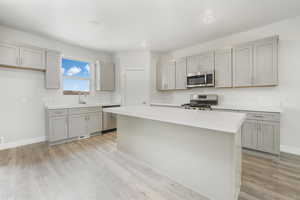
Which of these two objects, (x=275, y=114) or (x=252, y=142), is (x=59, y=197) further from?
(x=275, y=114)

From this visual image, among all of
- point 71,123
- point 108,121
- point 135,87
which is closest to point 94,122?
point 108,121

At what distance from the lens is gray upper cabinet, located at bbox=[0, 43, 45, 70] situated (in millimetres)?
2777

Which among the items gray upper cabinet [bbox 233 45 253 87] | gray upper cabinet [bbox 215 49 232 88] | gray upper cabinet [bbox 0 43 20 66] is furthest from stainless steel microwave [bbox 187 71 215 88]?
gray upper cabinet [bbox 0 43 20 66]

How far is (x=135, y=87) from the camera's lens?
4.60 meters

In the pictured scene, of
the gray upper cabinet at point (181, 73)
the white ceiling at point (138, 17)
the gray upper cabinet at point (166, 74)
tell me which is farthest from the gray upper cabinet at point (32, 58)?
the gray upper cabinet at point (181, 73)

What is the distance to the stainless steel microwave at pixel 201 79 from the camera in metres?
3.50

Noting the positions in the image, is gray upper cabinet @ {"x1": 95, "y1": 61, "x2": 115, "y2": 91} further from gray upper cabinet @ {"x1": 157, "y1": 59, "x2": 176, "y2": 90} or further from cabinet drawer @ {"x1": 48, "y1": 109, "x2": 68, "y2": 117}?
gray upper cabinet @ {"x1": 157, "y1": 59, "x2": 176, "y2": 90}

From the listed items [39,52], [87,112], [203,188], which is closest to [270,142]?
[203,188]

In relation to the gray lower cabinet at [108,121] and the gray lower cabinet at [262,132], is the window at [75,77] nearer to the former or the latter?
the gray lower cabinet at [108,121]

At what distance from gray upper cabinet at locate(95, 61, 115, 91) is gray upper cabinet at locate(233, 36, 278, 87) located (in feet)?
12.1

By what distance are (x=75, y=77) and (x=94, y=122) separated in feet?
5.11

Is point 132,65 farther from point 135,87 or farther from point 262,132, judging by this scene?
point 262,132

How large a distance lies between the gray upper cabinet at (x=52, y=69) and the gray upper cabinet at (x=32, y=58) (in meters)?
0.12

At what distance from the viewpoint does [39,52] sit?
10.6 feet
